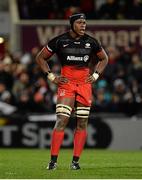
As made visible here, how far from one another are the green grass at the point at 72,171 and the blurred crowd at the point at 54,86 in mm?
4583

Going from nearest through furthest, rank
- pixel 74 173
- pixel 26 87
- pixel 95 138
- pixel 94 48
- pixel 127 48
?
pixel 74 173, pixel 94 48, pixel 95 138, pixel 26 87, pixel 127 48

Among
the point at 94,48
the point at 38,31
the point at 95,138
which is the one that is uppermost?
the point at 94,48

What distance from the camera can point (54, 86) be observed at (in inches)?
912

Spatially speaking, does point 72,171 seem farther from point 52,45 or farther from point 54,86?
point 54,86

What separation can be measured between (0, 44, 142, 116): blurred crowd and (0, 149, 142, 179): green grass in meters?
4.58

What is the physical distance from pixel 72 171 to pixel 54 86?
1044cm

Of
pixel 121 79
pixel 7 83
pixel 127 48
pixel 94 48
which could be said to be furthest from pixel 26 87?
pixel 94 48

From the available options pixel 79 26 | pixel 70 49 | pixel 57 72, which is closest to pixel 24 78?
pixel 57 72

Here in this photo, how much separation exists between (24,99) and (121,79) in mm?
2938

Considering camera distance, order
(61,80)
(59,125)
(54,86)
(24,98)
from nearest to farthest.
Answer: (59,125)
(61,80)
(24,98)
(54,86)

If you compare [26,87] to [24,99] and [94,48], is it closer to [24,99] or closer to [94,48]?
[24,99]

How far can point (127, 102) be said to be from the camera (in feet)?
73.3

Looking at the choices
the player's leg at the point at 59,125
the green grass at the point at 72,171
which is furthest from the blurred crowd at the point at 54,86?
the player's leg at the point at 59,125

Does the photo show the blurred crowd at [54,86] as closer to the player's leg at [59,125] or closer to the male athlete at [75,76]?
the male athlete at [75,76]
